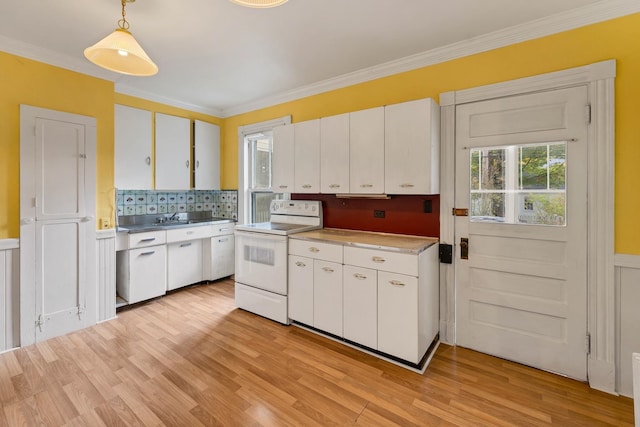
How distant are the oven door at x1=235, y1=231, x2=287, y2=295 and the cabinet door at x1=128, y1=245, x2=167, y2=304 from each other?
1.04 metres

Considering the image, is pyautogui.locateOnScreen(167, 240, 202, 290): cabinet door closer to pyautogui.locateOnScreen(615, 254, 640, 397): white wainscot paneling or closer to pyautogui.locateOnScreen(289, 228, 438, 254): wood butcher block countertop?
pyautogui.locateOnScreen(289, 228, 438, 254): wood butcher block countertop

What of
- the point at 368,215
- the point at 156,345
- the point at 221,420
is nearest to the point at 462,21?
the point at 368,215

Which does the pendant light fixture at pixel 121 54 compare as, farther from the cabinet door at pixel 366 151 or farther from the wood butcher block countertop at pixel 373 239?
the wood butcher block countertop at pixel 373 239

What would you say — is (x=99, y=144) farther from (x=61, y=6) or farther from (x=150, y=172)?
(x=61, y=6)

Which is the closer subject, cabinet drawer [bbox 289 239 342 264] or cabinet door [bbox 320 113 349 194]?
cabinet drawer [bbox 289 239 342 264]

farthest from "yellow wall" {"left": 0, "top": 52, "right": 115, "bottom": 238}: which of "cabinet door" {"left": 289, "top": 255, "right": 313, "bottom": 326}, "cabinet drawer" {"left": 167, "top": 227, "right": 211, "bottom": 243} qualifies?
"cabinet door" {"left": 289, "top": 255, "right": 313, "bottom": 326}

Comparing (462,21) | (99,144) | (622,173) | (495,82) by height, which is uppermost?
(462,21)

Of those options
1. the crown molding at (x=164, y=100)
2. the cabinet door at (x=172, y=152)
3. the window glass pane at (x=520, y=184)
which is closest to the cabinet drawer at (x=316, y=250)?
the window glass pane at (x=520, y=184)

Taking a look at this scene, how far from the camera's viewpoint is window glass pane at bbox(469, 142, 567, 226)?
217 centimetres

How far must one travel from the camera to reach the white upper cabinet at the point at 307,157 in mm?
3072

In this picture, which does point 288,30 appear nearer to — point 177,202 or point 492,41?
point 492,41

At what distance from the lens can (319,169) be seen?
3.06 metres

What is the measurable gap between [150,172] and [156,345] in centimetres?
220

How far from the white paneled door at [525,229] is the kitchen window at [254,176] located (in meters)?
2.66
